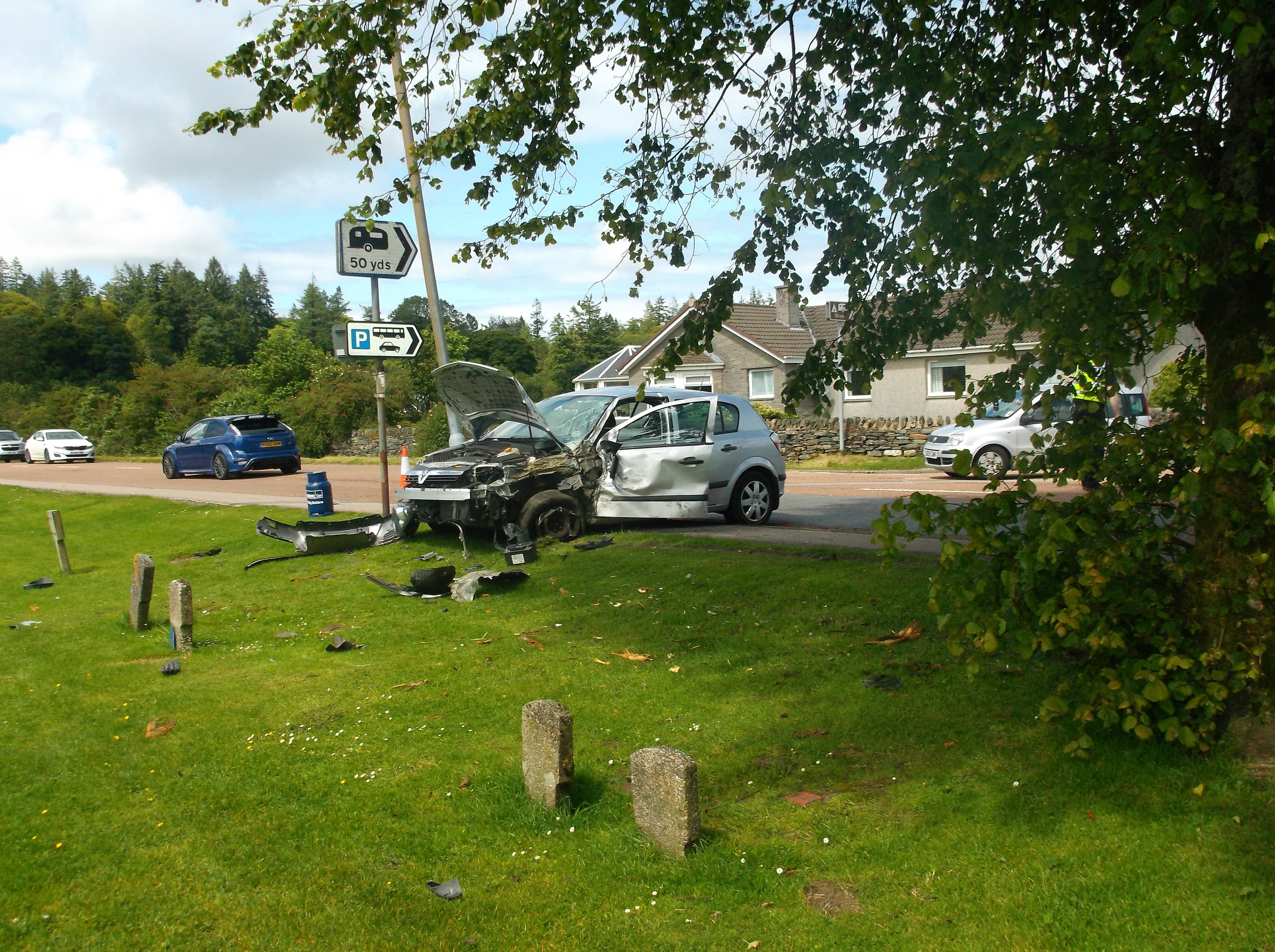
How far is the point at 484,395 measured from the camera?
1126 centimetres

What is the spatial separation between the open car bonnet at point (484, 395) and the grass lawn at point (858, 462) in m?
15.6

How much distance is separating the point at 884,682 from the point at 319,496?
1046 centimetres

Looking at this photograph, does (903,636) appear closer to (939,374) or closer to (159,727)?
(159,727)

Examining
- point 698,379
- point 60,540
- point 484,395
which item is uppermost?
point 698,379

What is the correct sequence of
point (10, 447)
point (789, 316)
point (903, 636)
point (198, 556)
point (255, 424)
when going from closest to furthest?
point (903, 636), point (198, 556), point (255, 424), point (789, 316), point (10, 447)

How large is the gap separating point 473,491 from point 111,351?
8870 centimetres

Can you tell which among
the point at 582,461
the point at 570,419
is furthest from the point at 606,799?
the point at 570,419

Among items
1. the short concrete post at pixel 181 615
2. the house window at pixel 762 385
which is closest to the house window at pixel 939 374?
the house window at pixel 762 385

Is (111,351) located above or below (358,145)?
above

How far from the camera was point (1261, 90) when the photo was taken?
4.10m

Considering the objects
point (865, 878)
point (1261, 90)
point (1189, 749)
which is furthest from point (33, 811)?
point (1261, 90)

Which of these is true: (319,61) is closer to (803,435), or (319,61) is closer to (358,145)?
(358,145)

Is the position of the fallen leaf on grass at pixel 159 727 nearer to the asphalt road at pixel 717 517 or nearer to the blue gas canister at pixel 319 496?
the asphalt road at pixel 717 517

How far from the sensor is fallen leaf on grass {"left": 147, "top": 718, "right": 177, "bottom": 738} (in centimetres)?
574
